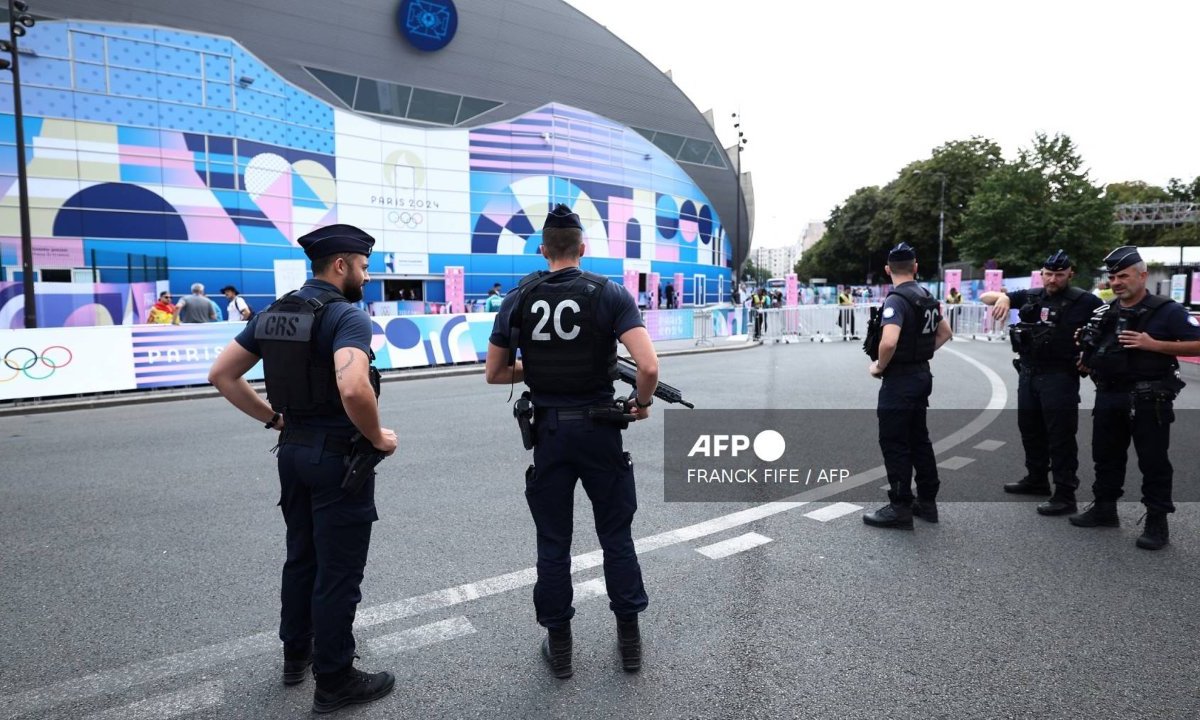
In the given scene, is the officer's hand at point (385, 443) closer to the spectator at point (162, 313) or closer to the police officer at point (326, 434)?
the police officer at point (326, 434)

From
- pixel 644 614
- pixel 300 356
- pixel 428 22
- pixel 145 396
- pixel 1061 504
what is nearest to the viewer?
pixel 300 356

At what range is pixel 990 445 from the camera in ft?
23.0

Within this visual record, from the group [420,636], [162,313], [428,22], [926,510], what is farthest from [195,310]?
[428,22]

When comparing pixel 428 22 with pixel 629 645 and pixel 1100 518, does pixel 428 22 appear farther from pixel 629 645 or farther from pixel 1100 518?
pixel 629 645

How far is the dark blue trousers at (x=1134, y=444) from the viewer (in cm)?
434

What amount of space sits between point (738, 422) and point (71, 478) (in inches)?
263

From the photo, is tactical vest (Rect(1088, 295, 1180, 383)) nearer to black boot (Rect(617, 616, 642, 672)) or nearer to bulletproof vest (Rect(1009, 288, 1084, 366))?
bulletproof vest (Rect(1009, 288, 1084, 366))

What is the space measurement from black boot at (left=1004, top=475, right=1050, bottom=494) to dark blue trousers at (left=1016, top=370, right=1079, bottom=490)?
2 cm

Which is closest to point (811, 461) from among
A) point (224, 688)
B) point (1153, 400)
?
point (1153, 400)

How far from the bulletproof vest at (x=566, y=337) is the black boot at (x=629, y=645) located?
Answer: 1.02m

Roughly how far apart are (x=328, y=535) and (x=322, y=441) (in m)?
0.36

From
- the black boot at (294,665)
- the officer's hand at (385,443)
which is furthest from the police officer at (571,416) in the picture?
the black boot at (294,665)

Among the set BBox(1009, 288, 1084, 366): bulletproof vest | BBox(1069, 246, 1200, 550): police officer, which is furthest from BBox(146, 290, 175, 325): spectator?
BBox(1069, 246, 1200, 550): police officer

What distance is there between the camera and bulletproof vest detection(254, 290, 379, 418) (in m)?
2.62
